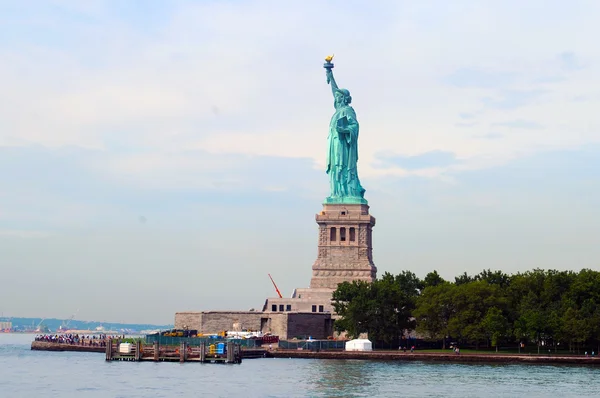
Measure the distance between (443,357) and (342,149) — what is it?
102 ft

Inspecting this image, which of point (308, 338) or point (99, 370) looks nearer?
point (99, 370)

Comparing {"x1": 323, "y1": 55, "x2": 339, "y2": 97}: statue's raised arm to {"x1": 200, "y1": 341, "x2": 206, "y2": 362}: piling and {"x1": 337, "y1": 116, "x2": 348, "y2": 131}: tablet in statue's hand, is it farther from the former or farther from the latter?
{"x1": 200, "y1": 341, "x2": 206, "y2": 362}: piling

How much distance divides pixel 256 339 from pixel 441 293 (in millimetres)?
17158

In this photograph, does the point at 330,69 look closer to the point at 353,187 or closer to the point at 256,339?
the point at 353,187

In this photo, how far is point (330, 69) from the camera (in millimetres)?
116438

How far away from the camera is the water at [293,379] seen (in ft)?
212

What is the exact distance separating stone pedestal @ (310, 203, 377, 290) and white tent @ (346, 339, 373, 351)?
16864 mm

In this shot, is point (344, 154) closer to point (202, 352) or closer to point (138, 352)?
point (202, 352)

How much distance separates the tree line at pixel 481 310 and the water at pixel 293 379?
5968mm

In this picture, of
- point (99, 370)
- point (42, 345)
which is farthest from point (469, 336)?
point (42, 345)

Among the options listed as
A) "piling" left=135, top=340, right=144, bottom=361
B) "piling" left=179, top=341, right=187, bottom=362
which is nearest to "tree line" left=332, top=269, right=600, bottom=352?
"piling" left=179, top=341, right=187, bottom=362

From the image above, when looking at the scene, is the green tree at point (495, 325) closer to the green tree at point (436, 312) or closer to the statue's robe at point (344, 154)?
the green tree at point (436, 312)

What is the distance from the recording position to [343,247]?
114m

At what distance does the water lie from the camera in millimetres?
64688
